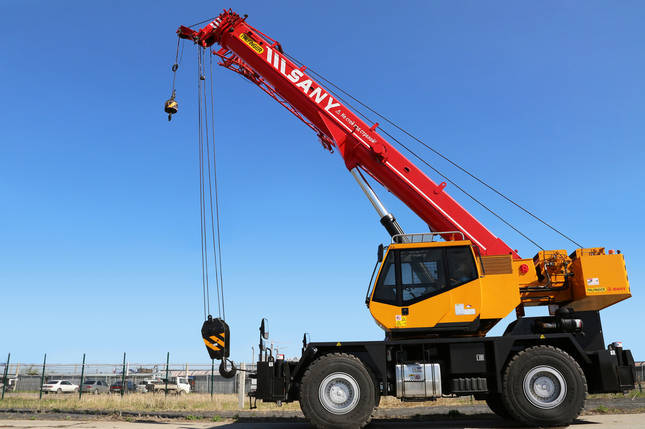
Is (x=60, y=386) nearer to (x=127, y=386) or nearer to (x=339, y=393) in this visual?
(x=127, y=386)

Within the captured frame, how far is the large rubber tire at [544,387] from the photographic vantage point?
877cm

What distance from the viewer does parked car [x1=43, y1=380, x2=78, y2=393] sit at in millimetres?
34375

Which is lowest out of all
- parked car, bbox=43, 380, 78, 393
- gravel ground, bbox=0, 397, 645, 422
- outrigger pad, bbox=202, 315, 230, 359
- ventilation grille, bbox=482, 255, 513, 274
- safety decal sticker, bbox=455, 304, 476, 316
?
parked car, bbox=43, 380, 78, 393

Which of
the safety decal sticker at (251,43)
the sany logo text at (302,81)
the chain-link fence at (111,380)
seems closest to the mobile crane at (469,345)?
the sany logo text at (302,81)

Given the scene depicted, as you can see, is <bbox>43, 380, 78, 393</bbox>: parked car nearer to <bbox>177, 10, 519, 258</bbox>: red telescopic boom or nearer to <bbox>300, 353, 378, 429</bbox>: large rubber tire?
<bbox>177, 10, 519, 258</bbox>: red telescopic boom

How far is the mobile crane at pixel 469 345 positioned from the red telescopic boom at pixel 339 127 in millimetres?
1318

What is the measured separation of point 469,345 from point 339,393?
8.81ft

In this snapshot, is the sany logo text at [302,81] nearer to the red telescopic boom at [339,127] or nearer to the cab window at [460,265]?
the red telescopic boom at [339,127]

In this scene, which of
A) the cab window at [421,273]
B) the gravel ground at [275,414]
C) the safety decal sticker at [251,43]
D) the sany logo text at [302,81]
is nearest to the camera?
the cab window at [421,273]

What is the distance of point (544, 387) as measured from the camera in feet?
29.4

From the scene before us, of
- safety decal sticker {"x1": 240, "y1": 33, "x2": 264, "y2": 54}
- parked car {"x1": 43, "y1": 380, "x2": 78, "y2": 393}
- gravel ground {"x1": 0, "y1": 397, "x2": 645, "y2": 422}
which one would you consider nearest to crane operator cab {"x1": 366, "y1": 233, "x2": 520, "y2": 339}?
gravel ground {"x1": 0, "y1": 397, "x2": 645, "y2": 422}

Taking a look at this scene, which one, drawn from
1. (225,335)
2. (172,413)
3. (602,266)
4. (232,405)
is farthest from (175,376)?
(602,266)

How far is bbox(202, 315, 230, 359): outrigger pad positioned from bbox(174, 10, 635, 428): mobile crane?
1.69 m

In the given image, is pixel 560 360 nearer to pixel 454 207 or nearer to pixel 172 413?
pixel 454 207
